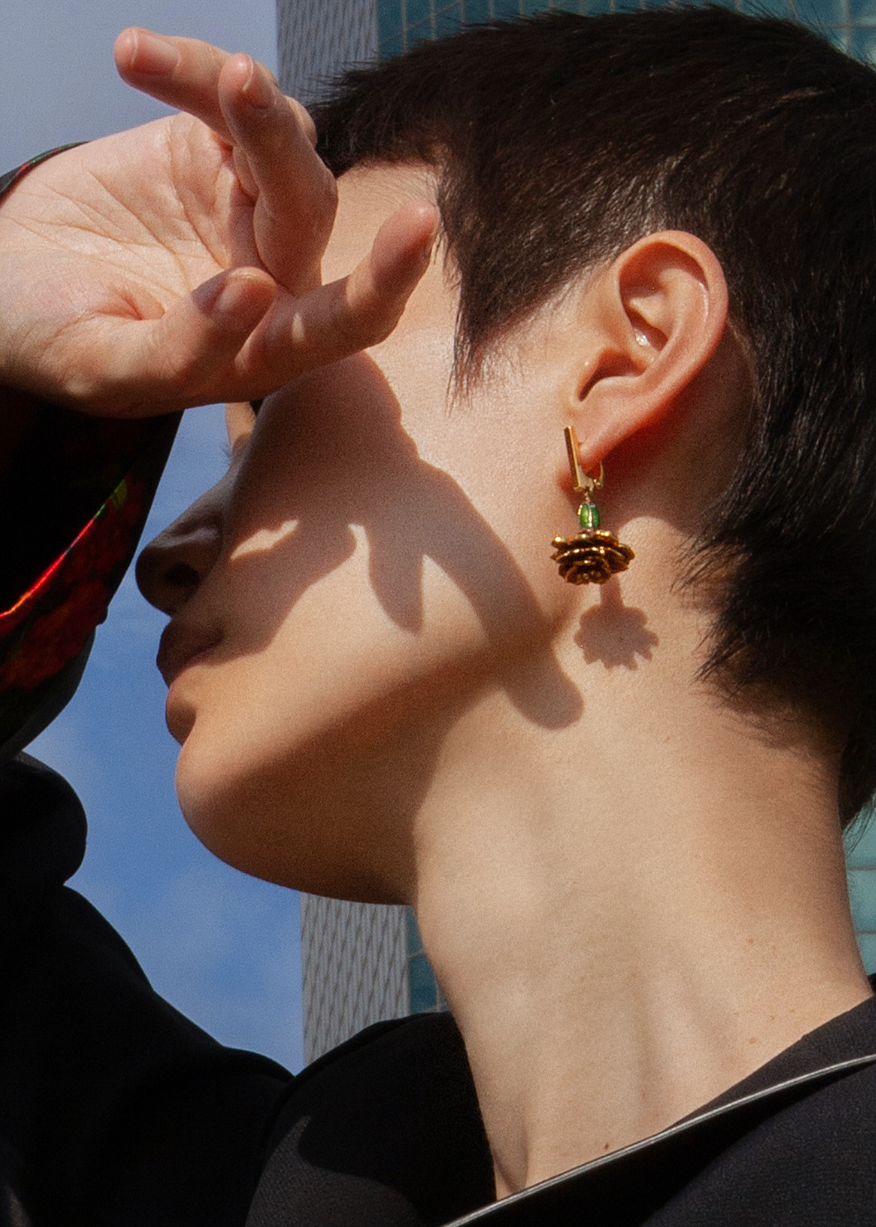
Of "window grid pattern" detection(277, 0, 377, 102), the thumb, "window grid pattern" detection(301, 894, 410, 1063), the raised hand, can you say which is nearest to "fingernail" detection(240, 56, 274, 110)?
the raised hand

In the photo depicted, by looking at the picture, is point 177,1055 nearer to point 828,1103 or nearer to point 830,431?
point 828,1103

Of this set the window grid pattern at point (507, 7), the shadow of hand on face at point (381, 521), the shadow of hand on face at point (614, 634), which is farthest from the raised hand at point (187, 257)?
the window grid pattern at point (507, 7)

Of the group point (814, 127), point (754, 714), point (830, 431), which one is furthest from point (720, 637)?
point (814, 127)

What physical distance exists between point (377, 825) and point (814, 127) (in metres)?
1.13

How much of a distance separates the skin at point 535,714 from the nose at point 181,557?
7 cm

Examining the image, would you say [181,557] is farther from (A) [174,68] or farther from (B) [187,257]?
(A) [174,68]

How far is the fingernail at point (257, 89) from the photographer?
1534mm

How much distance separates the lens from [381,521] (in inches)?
72.1

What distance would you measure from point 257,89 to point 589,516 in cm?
60

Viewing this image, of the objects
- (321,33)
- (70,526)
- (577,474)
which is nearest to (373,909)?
(321,33)

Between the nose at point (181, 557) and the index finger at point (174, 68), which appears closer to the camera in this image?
the index finger at point (174, 68)

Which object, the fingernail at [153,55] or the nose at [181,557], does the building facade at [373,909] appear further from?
the fingernail at [153,55]

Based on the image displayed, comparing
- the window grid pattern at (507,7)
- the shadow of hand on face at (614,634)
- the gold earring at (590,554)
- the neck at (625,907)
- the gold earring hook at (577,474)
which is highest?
the window grid pattern at (507,7)

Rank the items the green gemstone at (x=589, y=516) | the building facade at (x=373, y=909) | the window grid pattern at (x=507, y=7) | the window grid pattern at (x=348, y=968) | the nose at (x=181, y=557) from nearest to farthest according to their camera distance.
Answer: the green gemstone at (x=589, y=516) < the nose at (x=181, y=557) < the building facade at (x=373, y=909) < the window grid pattern at (x=507, y=7) < the window grid pattern at (x=348, y=968)
